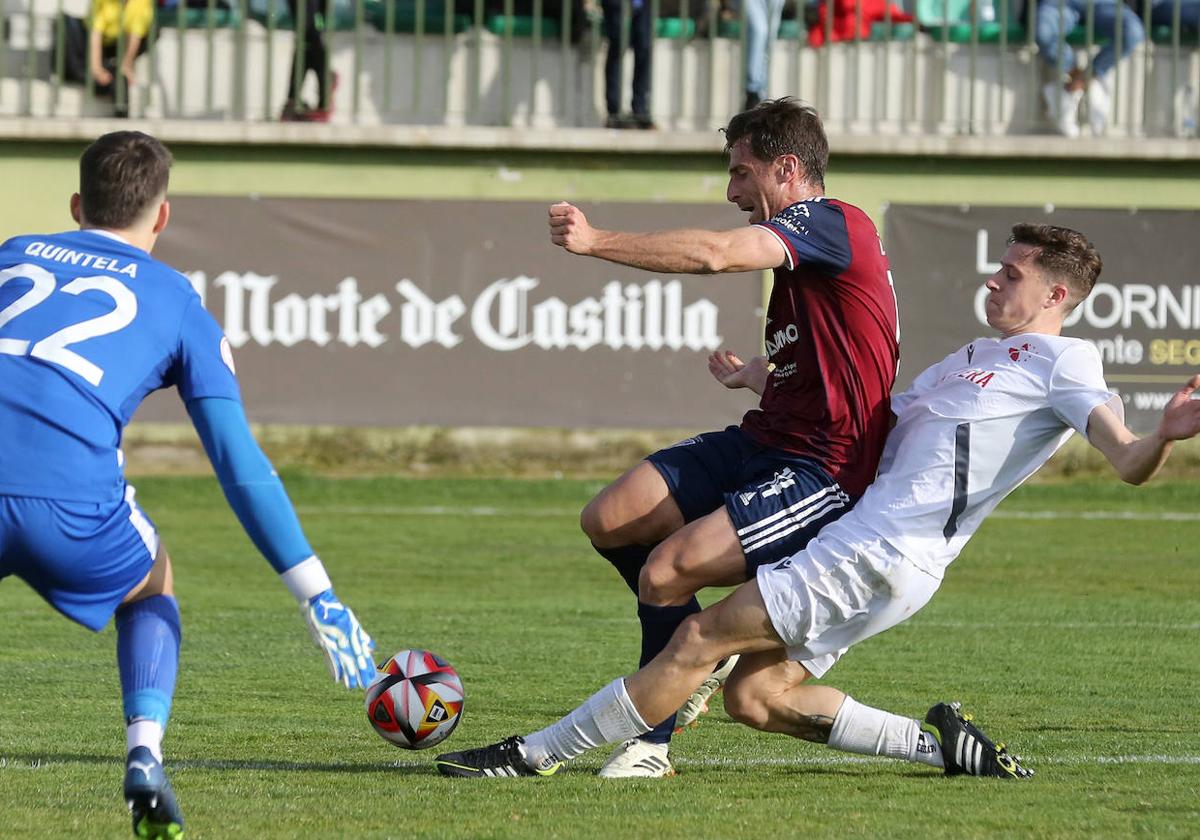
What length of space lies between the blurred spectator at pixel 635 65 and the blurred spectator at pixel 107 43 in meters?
4.28

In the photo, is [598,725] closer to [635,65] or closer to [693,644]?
[693,644]

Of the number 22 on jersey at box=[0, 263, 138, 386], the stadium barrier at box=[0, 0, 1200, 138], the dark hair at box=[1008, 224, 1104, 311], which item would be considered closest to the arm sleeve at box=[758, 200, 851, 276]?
the dark hair at box=[1008, 224, 1104, 311]

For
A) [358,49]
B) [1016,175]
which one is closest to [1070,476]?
[1016,175]

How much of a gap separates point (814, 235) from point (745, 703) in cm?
145

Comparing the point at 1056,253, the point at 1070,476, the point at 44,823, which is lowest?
the point at 1070,476

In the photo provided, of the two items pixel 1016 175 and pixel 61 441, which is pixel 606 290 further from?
pixel 61 441

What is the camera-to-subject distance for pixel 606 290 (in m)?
16.5

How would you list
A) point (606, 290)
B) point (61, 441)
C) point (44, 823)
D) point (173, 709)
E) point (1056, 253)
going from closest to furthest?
point (61, 441)
point (44, 823)
point (1056, 253)
point (173, 709)
point (606, 290)

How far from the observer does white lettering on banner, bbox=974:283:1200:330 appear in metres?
16.6

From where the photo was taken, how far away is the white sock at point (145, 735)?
14.6ft

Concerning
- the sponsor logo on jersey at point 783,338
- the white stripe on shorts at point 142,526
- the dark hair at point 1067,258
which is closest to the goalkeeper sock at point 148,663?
the white stripe on shorts at point 142,526

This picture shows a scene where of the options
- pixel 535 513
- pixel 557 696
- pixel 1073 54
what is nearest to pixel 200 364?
pixel 557 696

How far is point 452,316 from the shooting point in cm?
1648

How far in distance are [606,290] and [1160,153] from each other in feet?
17.3
